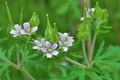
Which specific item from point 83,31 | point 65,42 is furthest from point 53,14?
point 65,42

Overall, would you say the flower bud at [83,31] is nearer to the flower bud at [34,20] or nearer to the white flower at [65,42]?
the white flower at [65,42]

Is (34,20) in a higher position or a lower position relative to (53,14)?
higher

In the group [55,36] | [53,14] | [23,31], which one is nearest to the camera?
[55,36]

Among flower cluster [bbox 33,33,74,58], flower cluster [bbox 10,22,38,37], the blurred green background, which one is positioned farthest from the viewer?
the blurred green background

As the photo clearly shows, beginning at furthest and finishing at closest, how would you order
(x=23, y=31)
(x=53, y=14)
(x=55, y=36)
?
(x=53, y=14)
(x=23, y=31)
(x=55, y=36)

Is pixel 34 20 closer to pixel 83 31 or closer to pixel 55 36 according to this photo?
pixel 55 36

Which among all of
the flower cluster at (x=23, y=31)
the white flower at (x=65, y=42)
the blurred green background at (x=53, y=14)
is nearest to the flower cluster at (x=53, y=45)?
the white flower at (x=65, y=42)

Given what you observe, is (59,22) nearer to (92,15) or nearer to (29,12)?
(29,12)

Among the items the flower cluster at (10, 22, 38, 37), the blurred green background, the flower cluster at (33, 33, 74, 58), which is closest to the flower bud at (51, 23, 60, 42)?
the flower cluster at (33, 33, 74, 58)

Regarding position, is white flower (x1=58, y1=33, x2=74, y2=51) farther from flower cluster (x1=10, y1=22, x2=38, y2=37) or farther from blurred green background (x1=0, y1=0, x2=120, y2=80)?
blurred green background (x1=0, y1=0, x2=120, y2=80)

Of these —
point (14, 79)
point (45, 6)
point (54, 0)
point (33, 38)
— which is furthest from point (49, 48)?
point (45, 6)
